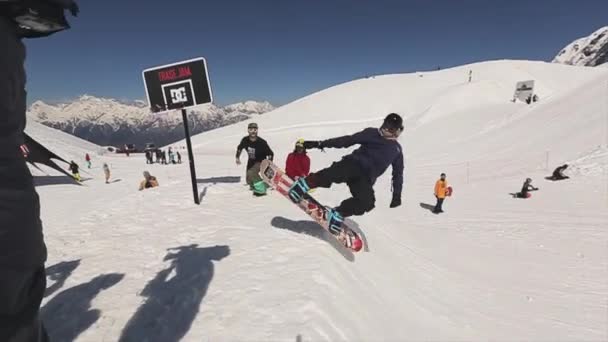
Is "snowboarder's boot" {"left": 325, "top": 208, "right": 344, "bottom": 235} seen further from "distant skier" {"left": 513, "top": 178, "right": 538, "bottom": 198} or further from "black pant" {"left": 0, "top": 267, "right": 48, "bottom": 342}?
"distant skier" {"left": 513, "top": 178, "right": 538, "bottom": 198}

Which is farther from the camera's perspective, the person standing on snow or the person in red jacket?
the person in red jacket

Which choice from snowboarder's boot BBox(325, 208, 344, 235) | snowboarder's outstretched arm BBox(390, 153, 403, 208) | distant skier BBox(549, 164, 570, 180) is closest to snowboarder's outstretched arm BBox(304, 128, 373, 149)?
snowboarder's outstretched arm BBox(390, 153, 403, 208)

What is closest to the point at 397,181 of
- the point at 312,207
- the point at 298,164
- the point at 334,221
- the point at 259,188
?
the point at 334,221

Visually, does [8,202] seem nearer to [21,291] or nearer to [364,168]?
[21,291]

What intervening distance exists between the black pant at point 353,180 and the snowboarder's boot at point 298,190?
0.33 metres

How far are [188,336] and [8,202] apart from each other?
2515mm

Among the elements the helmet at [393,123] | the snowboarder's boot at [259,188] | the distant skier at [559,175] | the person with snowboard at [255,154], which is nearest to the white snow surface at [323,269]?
the snowboarder's boot at [259,188]

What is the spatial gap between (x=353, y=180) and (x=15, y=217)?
4.97 meters

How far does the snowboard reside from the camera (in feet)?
20.0

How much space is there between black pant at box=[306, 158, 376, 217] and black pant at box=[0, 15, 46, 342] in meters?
4.64

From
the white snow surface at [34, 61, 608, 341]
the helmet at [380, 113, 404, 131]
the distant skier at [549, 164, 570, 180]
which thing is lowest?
the distant skier at [549, 164, 570, 180]

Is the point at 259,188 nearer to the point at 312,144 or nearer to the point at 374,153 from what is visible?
the point at 312,144

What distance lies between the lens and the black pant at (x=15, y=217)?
136 centimetres

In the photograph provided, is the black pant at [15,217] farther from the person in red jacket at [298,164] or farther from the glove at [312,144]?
the person in red jacket at [298,164]
